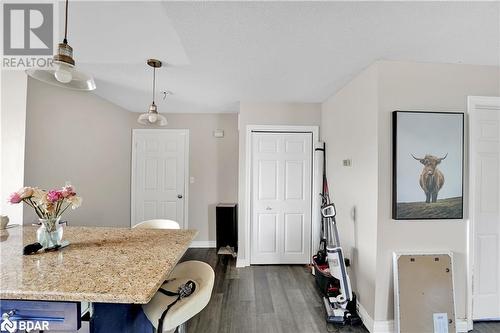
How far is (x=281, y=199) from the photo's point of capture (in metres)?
3.39

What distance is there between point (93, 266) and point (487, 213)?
3202mm

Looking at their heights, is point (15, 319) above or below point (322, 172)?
below

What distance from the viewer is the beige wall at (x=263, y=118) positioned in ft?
10.9

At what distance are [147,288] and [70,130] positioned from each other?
2889 mm

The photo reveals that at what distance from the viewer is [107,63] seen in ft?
7.17

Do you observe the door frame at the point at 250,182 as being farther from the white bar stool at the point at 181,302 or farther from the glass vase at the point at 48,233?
the glass vase at the point at 48,233

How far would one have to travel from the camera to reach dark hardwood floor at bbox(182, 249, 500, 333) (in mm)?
2082

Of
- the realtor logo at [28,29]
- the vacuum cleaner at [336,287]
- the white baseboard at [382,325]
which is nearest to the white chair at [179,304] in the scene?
the vacuum cleaner at [336,287]

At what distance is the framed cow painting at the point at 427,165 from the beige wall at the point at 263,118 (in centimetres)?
151

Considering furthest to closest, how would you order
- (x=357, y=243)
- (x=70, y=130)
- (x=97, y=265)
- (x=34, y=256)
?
(x=70, y=130) → (x=357, y=243) → (x=34, y=256) → (x=97, y=265)

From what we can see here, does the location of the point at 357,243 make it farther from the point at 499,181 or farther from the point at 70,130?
the point at 70,130

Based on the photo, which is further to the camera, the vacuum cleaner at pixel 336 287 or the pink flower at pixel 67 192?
the vacuum cleaner at pixel 336 287

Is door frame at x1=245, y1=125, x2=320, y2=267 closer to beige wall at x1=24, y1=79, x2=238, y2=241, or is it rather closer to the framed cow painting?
beige wall at x1=24, y1=79, x2=238, y2=241

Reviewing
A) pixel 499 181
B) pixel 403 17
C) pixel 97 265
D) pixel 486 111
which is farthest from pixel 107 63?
pixel 499 181
